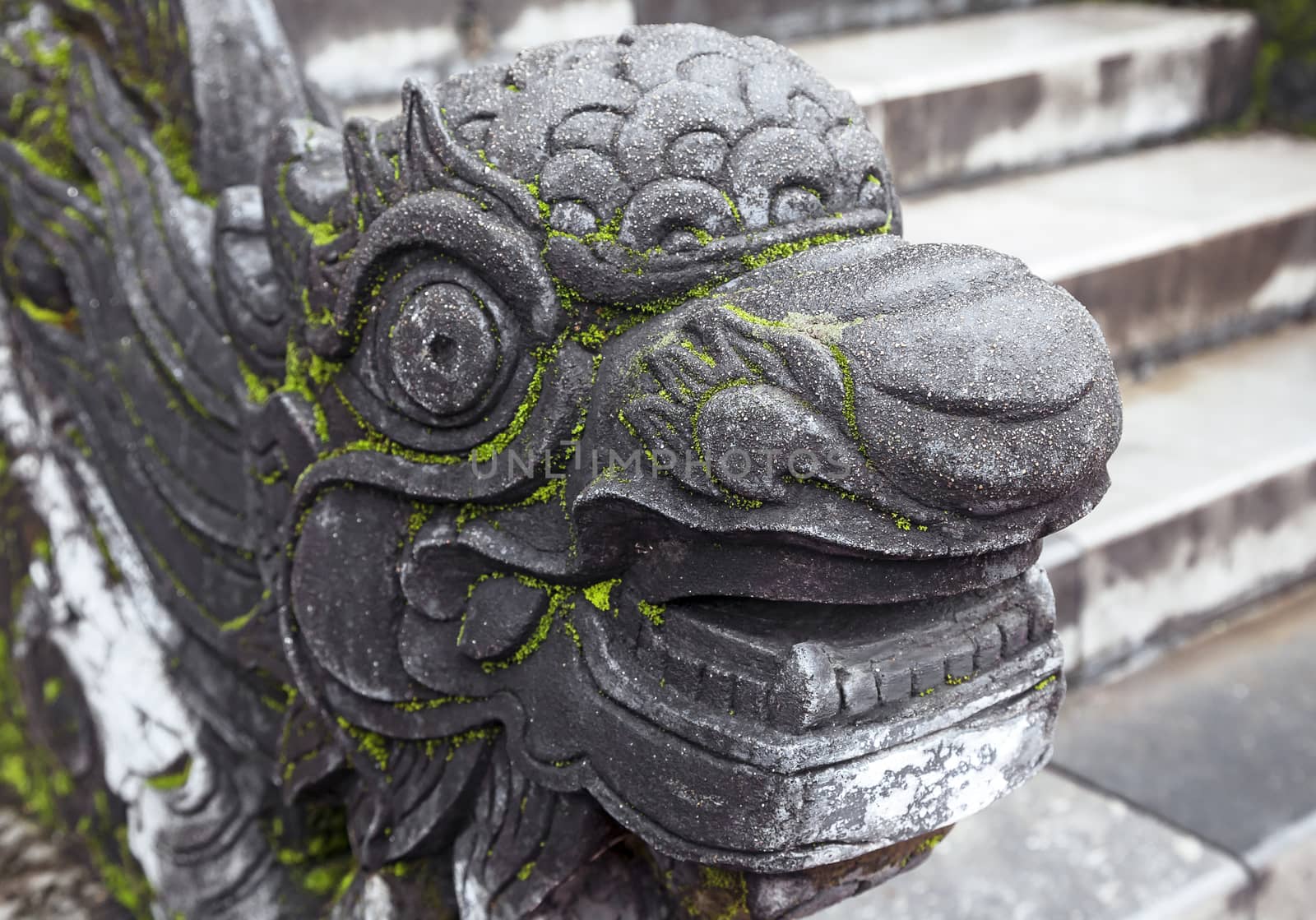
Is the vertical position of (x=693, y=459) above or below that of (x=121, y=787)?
above

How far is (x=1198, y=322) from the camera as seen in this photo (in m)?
2.26

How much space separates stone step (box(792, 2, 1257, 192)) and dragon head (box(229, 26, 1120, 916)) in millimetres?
1299

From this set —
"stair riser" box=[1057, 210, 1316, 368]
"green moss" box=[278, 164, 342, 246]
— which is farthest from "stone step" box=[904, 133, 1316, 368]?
"green moss" box=[278, 164, 342, 246]

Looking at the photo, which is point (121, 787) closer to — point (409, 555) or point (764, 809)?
point (409, 555)

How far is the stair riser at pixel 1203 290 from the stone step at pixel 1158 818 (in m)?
0.56

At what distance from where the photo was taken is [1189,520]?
1.87 metres

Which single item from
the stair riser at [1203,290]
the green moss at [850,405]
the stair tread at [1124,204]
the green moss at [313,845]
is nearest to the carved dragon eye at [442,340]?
the green moss at [850,405]

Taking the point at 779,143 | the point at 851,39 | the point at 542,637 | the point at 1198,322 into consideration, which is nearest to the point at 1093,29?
the point at 851,39

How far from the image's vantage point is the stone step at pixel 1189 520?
181 cm

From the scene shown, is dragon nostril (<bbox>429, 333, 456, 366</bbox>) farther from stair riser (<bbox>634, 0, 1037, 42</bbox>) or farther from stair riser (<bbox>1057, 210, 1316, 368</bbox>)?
stair riser (<bbox>634, 0, 1037, 42</bbox>)

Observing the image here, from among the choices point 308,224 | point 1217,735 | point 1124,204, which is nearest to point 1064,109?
point 1124,204

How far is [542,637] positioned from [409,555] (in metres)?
0.12

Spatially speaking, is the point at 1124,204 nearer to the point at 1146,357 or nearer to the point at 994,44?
the point at 1146,357

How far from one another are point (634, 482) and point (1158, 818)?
1.11 metres
